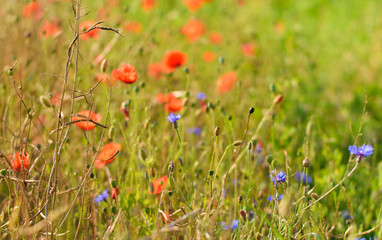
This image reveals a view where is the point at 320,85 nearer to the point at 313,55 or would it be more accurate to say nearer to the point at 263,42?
the point at 313,55

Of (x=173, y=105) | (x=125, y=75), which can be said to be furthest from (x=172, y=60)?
(x=125, y=75)

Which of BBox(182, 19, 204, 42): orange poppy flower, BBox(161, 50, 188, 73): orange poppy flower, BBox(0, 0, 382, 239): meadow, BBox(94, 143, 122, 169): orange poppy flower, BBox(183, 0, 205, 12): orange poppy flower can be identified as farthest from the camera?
BBox(183, 0, 205, 12): orange poppy flower

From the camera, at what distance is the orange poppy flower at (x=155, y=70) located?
249cm

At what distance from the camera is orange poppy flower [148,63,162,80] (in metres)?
2.49

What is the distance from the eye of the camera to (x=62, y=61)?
2.42m

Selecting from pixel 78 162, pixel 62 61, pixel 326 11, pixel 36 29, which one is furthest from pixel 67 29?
pixel 326 11

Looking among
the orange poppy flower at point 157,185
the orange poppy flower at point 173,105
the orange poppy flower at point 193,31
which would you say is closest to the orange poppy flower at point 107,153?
the orange poppy flower at point 157,185

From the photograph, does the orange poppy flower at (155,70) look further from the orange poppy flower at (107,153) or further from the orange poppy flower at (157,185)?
the orange poppy flower at (157,185)

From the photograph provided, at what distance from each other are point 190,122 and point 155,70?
0.46 metres

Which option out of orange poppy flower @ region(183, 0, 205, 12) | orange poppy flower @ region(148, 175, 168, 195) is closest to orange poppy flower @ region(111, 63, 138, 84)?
orange poppy flower @ region(148, 175, 168, 195)

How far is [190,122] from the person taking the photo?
225cm

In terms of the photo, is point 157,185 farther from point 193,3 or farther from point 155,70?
point 193,3

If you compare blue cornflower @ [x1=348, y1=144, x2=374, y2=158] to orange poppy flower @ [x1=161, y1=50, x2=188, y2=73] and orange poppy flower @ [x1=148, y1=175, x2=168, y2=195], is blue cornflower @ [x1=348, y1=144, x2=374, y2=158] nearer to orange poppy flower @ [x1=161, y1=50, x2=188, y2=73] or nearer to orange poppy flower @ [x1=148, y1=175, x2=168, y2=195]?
orange poppy flower @ [x1=148, y1=175, x2=168, y2=195]

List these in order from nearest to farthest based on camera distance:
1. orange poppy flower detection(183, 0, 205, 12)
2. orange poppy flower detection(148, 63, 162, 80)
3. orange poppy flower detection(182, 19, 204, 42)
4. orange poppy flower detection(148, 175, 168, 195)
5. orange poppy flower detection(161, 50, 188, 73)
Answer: orange poppy flower detection(148, 175, 168, 195) < orange poppy flower detection(161, 50, 188, 73) < orange poppy flower detection(148, 63, 162, 80) < orange poppy flower detection(182, 19, 204, 42) < orange poppy flower detection(183, 0, 205, 12)
